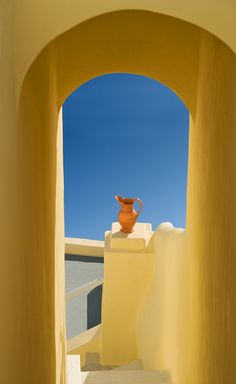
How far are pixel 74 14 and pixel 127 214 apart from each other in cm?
568

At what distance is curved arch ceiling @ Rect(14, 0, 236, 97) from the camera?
7.43 ft

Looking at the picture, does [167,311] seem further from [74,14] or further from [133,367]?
[74,14]

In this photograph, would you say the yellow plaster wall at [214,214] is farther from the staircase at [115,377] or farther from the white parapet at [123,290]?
the white parapet at [123,290]

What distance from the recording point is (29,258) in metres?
2.71

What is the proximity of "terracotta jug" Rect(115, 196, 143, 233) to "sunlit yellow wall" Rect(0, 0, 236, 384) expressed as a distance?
10.7ft

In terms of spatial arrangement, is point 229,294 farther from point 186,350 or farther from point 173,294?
point 173,294

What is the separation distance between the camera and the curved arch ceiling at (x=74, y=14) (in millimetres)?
2264

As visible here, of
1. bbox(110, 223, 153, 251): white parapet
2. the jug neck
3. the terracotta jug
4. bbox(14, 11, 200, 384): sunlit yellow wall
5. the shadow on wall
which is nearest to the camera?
bbox(14, 11, 200, 384): sunlit yellow wall

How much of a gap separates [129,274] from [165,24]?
15.8ft

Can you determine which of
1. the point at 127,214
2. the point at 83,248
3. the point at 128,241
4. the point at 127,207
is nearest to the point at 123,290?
the point at 128,241

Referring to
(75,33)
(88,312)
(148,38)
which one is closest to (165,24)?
(148,38)

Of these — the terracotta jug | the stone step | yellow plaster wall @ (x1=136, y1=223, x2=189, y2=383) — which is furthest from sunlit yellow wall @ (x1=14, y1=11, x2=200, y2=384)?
the terracotta jug

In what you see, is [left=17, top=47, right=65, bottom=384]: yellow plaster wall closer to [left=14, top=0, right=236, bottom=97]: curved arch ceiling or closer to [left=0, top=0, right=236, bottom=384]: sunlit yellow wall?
[left=0, top=0, right=236, bottom=384]: sunlit yellow wall

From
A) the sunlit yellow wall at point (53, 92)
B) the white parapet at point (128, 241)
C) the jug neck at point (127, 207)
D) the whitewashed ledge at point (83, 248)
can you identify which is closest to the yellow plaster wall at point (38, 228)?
the sunlit yellow wall at point (53, 92)
